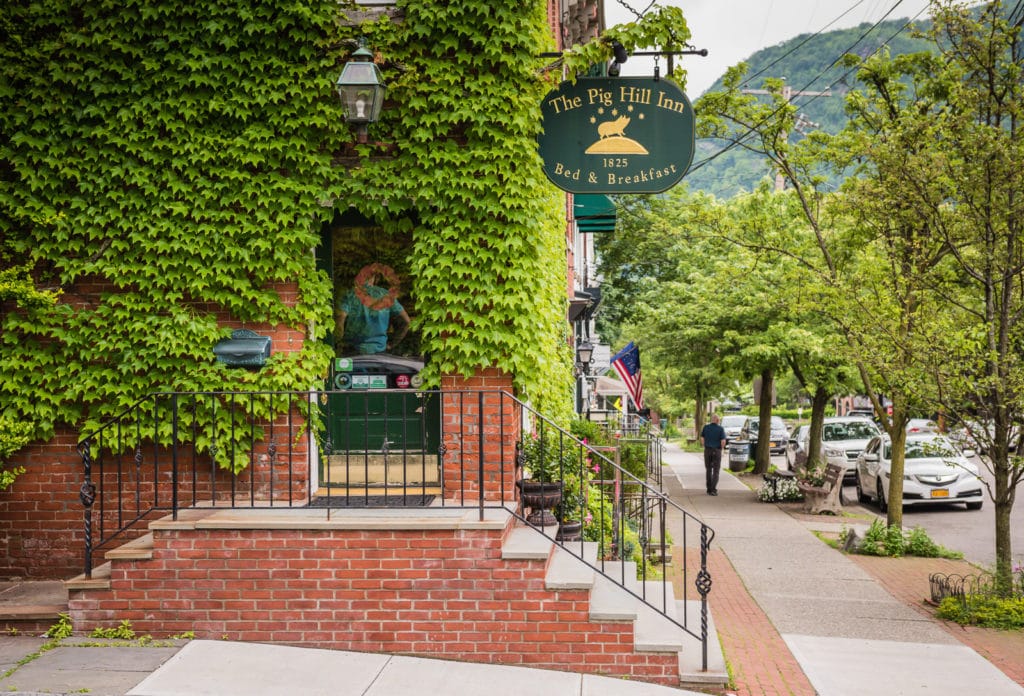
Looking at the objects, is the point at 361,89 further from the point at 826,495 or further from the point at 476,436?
the point at 826,495

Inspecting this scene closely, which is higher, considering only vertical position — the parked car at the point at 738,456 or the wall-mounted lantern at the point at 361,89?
the wall-mounted lantern at the point at 361,89

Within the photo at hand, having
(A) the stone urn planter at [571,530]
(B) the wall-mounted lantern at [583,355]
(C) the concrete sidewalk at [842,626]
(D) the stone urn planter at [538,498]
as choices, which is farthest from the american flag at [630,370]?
(D) the stone urn planter at [538,498]

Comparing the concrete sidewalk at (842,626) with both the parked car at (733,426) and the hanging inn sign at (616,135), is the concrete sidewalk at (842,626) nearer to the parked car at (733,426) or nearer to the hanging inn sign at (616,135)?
the hanging inn sign at (616,135)

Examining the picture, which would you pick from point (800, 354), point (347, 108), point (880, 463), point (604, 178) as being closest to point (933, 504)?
point (880, 463)

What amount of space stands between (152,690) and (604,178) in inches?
204

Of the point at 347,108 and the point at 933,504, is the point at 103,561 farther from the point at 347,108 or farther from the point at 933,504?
the point at 933,504

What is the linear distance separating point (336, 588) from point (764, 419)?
72.0 feet

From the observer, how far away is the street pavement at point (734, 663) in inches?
248

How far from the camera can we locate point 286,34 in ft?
26.9

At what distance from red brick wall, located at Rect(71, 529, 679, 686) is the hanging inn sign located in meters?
3.17

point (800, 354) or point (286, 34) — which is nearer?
point (286, 34)

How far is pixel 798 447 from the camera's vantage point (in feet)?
92.2

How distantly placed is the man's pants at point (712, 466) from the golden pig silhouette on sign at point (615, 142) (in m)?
15.4

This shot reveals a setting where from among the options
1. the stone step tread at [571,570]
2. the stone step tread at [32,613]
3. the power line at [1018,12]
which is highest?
the power line at [1018,12]
